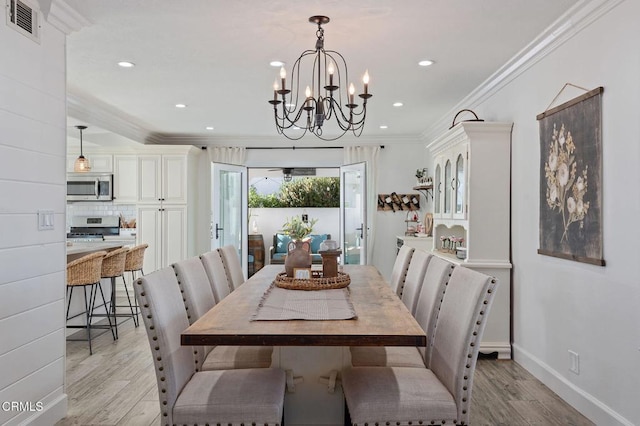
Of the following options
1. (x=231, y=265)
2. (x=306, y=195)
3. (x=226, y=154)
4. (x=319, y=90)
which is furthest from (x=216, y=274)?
(x=306, y=195)

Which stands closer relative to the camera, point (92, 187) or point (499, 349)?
point (499, 349)

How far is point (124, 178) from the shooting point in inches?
276

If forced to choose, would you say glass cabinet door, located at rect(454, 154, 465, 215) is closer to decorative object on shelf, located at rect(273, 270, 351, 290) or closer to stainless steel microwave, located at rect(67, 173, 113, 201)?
decorative object on shelf, located at rect(273, 270, 351, 290)

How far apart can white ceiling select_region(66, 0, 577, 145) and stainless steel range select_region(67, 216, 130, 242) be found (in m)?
2.07

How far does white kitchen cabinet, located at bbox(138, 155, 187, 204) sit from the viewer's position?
6.78m

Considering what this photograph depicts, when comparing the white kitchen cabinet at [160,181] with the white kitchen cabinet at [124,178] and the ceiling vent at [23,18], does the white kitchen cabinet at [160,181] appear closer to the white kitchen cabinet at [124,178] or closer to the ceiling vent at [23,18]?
the white kitchen cabinet at [124,178]

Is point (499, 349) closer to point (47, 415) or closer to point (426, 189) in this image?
point (426, 189)

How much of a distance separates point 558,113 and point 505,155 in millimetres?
916

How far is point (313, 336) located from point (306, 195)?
29.6 feet

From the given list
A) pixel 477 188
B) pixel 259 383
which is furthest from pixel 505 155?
pixel 259 383

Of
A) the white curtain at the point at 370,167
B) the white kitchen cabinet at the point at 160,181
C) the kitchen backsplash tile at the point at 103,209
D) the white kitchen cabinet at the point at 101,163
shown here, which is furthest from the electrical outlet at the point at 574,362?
the white kitchen cabinet at the point at 101,163

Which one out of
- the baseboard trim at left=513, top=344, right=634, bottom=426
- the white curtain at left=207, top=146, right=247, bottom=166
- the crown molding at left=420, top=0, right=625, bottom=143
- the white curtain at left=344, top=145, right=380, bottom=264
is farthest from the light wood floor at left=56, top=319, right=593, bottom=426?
the white curtain at left=207, top=146, right=247, bottom=166

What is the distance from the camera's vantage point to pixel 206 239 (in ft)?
23.8

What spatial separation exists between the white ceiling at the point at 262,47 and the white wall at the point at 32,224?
1.63 ft
